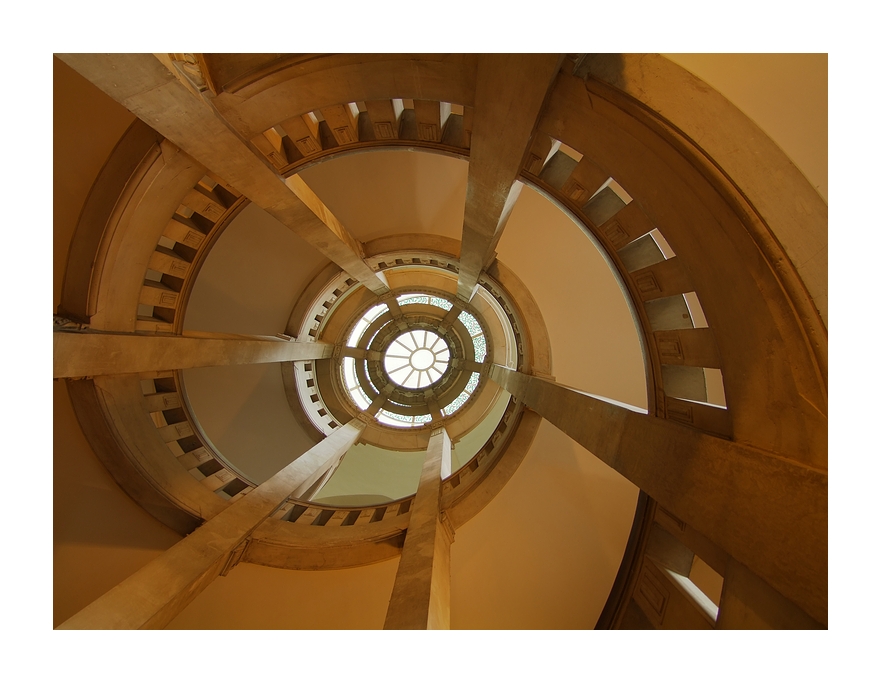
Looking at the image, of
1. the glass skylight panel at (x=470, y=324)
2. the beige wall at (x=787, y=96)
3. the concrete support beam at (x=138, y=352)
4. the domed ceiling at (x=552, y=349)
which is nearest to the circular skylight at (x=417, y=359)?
the glass skylight panel at (x=470, y=324)

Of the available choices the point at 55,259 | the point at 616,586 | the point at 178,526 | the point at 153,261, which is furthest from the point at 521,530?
the point at 55,259

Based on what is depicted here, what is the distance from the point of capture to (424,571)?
4453mm

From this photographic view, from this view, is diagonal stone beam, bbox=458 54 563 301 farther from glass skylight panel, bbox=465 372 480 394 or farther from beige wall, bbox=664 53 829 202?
glass skylight panel, bbox=465 372 480 394

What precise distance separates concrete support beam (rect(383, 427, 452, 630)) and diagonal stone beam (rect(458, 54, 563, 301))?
15.1 ft

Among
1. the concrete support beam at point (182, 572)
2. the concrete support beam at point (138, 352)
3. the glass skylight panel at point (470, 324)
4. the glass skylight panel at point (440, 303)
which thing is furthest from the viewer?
the glass skylight panel at point (440, 303)

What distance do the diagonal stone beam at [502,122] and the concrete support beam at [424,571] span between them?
4.61 metres

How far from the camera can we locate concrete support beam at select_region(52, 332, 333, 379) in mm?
3984

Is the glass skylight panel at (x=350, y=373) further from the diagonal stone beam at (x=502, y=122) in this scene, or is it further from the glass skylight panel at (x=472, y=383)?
the diagonal stone beam at (x=502, y=122)

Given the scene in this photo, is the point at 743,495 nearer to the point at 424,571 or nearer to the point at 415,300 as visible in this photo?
the point at 424,571

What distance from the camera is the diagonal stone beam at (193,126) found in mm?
3160

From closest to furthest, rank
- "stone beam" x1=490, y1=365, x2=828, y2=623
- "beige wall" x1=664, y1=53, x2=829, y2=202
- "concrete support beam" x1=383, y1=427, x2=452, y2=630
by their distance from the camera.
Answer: "stone beam" x1=490, y1=365, x2=828, y2=623 < "beige wall" x1=664, y1=53, x2=829, y2=202 < "concrete support beam" x1=383, y1=427, x2=452, y2=630

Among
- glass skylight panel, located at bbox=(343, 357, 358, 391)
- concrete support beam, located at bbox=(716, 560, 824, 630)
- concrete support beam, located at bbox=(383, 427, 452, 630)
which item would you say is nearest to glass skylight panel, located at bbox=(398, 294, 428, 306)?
glass skylight panel, located at bbox=(343, 357, 358, 391)
